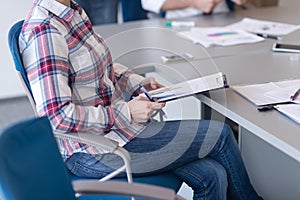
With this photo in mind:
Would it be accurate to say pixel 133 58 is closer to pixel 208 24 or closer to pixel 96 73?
pixel 96 73

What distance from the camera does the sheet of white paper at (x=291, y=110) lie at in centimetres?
132

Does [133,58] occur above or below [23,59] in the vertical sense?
below

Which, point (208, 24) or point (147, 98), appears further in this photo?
point (208, 24)

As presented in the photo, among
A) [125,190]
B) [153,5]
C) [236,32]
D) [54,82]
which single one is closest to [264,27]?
[236,32]

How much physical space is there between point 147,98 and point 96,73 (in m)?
0.19

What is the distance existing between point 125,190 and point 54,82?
0.42 m

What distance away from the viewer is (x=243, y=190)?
1706 millimetres

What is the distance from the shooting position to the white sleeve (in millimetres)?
2896

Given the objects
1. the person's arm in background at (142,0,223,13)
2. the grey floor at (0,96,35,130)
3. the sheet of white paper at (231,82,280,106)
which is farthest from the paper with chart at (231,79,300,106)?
the grey floor at (0,96,35,130)

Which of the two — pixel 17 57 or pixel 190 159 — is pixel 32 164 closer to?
pixel 17 57

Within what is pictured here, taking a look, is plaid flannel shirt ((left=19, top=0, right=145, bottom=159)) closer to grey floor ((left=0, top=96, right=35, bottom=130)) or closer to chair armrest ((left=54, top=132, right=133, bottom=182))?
chair armrest ((left=54, top=132, right=133, bottom=182))

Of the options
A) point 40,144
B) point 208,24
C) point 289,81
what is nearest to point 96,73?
point 40,144

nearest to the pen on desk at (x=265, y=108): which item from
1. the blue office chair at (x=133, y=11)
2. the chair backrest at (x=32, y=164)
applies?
the chair backrest at (x=32, y=164)

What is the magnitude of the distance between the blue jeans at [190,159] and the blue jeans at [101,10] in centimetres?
175
